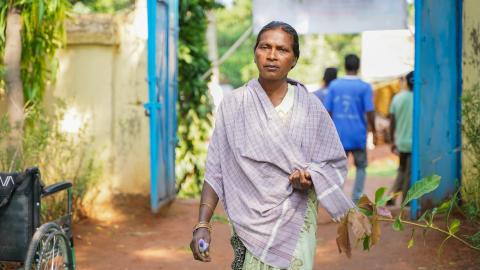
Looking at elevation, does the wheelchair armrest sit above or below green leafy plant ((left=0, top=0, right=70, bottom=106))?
below

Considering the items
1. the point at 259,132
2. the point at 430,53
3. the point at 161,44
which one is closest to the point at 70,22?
the point at 161,44

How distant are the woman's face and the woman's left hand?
0.41m

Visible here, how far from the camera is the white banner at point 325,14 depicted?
929 cm

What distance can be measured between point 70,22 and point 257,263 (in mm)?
5180

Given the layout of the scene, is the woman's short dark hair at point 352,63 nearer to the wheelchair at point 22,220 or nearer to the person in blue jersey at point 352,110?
the person in blue jersey at point 352,110

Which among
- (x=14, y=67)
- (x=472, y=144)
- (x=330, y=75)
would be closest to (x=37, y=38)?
(x=14, y=67)

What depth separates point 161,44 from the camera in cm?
721

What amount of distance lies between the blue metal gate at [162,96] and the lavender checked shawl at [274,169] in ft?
12.2

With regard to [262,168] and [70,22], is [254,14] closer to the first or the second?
[70,22]

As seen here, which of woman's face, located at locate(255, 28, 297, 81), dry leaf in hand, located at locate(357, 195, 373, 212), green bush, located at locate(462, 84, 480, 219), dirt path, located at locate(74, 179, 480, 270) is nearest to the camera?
woman's face, located at locate(255, 28, 297, 81)

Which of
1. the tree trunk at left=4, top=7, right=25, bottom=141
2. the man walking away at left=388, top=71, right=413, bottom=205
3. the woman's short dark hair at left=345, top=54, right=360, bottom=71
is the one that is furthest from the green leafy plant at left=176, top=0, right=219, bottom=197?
the tree trunk at left=4, top=7, right=25, bottom=141

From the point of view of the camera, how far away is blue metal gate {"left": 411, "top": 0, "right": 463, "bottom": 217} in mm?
6789

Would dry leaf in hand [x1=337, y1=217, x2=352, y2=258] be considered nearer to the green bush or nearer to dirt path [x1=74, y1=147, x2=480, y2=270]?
the green bush

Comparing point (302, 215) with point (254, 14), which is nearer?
point (302, 215)
